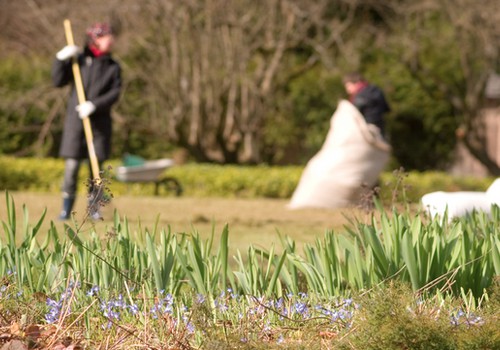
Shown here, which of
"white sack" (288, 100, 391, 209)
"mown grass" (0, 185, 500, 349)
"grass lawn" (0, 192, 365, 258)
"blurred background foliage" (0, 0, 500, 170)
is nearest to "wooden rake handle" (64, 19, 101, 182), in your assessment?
"grass lawn" (0, 192, 365, 258)

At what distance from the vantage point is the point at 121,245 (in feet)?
14.3

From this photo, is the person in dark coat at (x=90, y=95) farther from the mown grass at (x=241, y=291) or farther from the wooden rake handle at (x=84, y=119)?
the mown grass at (x=241, y=291)

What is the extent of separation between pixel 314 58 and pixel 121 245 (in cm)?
1388

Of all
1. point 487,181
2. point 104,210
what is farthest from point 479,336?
point 487,181

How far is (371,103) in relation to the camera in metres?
11.8

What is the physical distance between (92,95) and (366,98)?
11.7 ft

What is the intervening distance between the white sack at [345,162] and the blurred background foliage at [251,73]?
145 inches

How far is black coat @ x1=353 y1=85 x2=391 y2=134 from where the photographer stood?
→ 11711 millimetres

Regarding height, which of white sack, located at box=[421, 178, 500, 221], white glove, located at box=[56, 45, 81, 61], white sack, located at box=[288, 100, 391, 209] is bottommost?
white sack, located at box=[288, 100, 391, 209]

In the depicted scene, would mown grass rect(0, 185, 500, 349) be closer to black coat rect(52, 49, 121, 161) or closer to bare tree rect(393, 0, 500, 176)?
black coat rect(52, 49, 121, 161)

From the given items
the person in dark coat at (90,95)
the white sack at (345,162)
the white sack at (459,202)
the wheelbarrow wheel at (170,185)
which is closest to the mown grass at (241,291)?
the white sack at (459,202)

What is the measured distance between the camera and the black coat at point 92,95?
30.5ft

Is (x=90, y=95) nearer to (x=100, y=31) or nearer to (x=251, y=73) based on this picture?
(x=100, y=31)

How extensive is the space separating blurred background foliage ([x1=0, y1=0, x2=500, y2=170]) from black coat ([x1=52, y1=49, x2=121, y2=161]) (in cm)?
580
